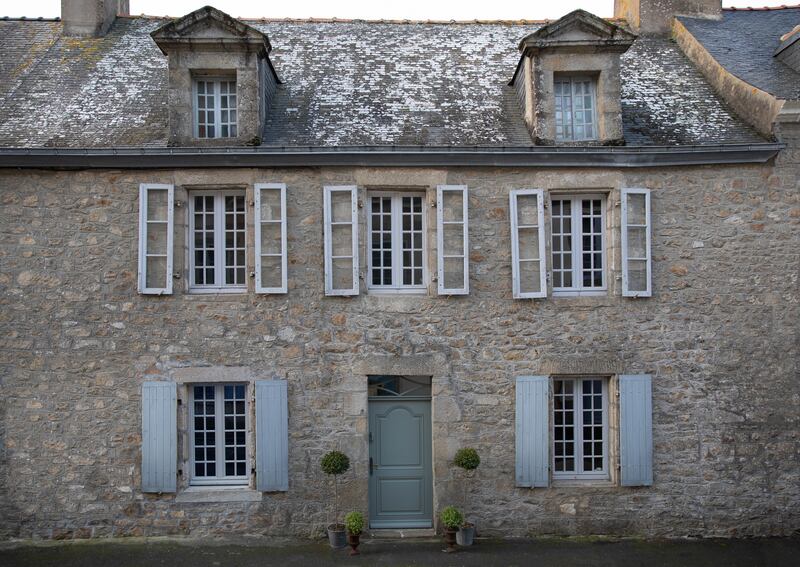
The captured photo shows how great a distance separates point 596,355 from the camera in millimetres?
8711

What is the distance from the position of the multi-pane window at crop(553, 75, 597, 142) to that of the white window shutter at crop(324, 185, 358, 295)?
9.60 feet

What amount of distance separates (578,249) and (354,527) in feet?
14.2

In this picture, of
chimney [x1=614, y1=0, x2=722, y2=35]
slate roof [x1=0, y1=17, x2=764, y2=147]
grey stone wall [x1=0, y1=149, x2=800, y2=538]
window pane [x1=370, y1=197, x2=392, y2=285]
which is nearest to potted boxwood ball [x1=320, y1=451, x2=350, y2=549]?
grey stone wall [x1=0, y1=149, x2=800, y2=538]

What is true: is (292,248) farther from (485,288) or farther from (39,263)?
(39,263)

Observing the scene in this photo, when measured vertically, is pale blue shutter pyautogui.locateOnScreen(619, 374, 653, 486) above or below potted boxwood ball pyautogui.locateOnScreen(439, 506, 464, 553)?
above

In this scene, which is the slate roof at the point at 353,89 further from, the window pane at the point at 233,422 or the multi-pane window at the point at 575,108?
the window pane at the point at 233,422

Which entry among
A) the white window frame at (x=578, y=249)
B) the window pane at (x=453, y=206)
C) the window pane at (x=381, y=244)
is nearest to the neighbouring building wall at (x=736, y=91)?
the white window frame at (x=578, y=249)

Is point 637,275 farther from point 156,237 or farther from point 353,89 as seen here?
point 156,237

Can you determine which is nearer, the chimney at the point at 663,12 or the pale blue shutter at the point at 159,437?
the pale blue shutter at the point at 159,437

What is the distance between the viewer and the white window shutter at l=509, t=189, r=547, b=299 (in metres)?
8.64

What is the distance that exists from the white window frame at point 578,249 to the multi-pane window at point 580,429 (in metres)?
1.12

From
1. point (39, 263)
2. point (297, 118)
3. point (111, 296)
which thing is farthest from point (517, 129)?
point (39, 263)

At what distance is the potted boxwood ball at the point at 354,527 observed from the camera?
798 cm

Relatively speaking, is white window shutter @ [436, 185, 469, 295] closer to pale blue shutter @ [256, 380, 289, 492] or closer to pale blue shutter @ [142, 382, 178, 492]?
pale blue shutter @ [256, 380, 289, 492]
